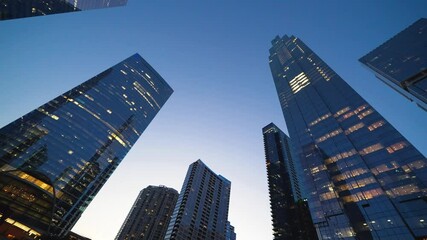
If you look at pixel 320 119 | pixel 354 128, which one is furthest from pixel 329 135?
pixel 320 119

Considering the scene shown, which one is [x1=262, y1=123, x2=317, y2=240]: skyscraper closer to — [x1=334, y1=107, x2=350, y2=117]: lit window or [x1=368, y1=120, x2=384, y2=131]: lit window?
[x1=334, y1=107, x2=350, y2=117]: lit window

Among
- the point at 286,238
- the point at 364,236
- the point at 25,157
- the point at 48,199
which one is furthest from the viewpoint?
the point at 286,238

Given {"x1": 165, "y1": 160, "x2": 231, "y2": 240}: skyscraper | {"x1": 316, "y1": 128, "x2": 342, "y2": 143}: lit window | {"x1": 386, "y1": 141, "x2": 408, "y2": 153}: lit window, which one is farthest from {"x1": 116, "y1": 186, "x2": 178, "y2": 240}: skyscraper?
{"x1": 386, "y1": 141, "x2": 408, "y2": 153}: lit window

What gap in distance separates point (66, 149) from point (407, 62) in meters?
138

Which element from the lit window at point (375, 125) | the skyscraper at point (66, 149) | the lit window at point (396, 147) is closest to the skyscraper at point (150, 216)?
the skyscraper at point (66, 149)

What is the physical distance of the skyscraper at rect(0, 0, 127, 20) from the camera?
68144mm

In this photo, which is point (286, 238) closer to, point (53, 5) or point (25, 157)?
point (25, 157)

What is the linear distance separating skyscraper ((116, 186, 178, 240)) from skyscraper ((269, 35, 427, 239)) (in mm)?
128597

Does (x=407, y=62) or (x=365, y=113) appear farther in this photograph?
(x=407, y=62)

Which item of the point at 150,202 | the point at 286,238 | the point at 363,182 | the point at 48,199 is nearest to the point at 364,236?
the point at 363,182

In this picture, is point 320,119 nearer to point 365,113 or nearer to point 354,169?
point 365,113

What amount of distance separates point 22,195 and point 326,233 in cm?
8810

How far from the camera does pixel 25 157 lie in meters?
80.4

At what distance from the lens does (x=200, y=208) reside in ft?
486
